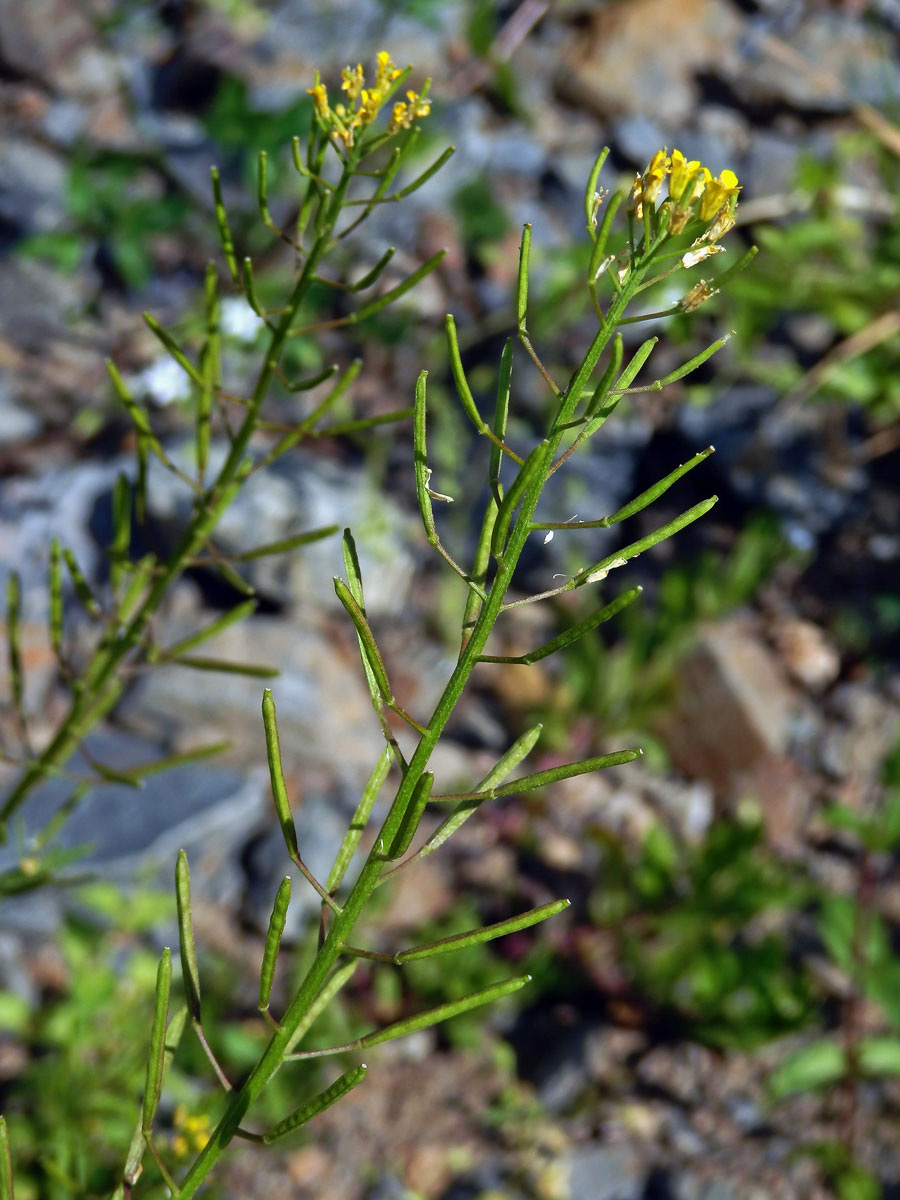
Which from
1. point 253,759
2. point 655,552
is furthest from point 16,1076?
point 655,552

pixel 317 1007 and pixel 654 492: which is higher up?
pixel 654 492

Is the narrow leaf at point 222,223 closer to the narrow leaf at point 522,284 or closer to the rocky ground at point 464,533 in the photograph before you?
Result: the narrow leaf at point 522,284

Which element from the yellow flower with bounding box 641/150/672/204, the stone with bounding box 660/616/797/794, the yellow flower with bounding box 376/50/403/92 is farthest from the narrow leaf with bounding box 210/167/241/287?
the stone with bounding box 660/616/797/794

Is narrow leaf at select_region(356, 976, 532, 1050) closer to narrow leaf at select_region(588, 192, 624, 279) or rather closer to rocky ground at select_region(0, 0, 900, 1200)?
narrow leaf at select_region(588, 192, 624, 279)

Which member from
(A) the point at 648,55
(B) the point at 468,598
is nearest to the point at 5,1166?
(B) the point at 468,598

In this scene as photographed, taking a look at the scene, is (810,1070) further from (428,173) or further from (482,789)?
(428,173)

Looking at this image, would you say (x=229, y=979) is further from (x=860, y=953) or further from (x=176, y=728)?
(x=860, y=953)
